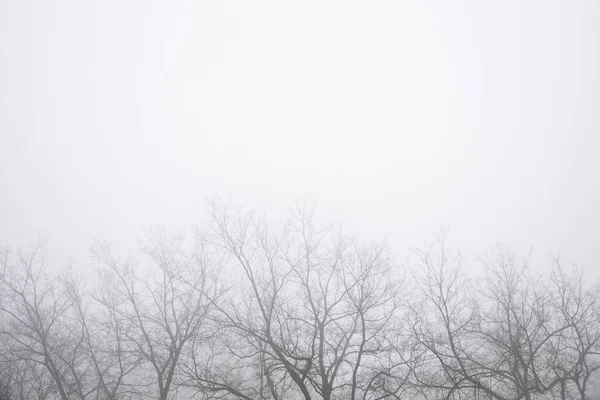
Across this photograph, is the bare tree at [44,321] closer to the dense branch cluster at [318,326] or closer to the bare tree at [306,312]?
the dense branch cluster at [318,326]

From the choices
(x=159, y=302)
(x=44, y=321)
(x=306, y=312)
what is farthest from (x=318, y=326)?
(x=44, y=321)

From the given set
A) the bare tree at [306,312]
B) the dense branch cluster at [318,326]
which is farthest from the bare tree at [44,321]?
the bare tree at [306,312]

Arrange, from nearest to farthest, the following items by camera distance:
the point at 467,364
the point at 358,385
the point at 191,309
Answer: the point at 358,385 → the point at 467,364 → the point at 191,309

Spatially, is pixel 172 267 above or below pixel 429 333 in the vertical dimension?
above

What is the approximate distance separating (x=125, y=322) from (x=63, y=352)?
105 inches

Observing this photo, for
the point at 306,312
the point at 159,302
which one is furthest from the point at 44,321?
the point at 306,312

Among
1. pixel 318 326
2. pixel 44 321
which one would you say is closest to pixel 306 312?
pixel 318 326

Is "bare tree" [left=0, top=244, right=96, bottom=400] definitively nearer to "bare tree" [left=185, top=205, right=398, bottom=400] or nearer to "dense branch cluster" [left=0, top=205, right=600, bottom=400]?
"dense branch cluster" [left=0, top=205, right=600, bottom=400]

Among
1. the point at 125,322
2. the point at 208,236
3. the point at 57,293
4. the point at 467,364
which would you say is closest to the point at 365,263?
the point at 467,364

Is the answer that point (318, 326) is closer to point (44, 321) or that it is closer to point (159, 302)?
point (159, 302)

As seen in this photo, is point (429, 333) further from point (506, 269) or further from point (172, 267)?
point (172, 267)

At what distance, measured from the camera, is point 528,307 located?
1038cm

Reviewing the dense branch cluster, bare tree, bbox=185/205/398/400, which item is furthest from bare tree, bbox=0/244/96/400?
bare tree, bbox=185/205/398/400

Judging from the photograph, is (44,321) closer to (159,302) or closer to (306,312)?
(159,302)
